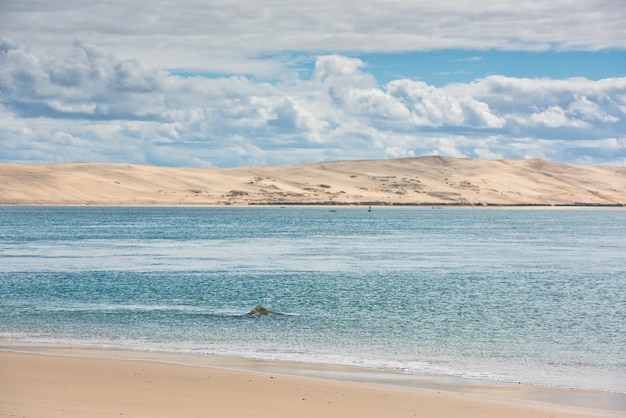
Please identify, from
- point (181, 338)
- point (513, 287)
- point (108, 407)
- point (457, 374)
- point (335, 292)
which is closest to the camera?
point (108, 407)

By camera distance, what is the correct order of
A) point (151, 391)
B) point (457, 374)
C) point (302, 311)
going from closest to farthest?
A: 1. point (151, 391)
2. point (457, 374)
3. point (302, 311)

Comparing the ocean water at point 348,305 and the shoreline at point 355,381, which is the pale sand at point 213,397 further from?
the ocean water at point 348,305

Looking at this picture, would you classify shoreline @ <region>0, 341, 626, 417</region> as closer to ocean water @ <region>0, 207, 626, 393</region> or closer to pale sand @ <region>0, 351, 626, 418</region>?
pale sand @ <region>0, 351, 626, 418</region>

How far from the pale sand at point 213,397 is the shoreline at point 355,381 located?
4 cm

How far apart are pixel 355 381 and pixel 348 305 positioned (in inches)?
643

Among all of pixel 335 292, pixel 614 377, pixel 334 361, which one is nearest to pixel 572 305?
pixel 335 292

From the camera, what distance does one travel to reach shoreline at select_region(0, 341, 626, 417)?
54.7ft

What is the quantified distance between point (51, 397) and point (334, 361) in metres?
8.57

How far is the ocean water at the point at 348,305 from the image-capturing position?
2366 cm

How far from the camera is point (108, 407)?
1557 centimetres

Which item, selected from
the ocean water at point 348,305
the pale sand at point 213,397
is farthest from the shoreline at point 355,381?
the ocean water at point 348,305

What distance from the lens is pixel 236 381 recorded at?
61.0 feet

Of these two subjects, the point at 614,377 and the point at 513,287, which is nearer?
the point at 614,377

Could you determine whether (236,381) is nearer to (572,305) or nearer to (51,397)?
(51,397)
